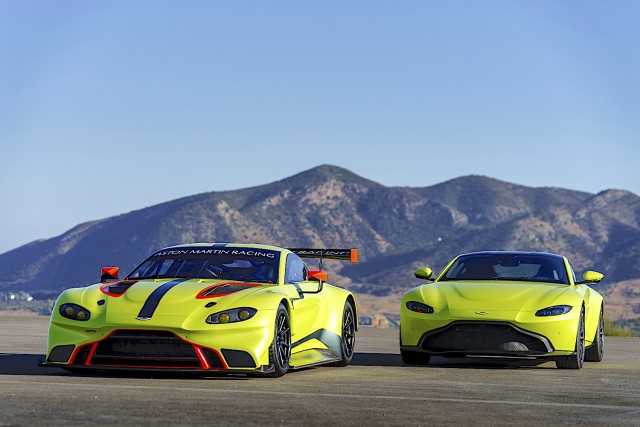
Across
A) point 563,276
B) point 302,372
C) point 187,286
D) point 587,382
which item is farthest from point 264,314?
point 563,276

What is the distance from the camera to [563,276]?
16750 millimetres

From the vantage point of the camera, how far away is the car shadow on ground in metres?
16.1

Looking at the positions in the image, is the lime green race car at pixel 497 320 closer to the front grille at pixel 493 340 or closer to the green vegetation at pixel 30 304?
the front grille at pixel 493 340

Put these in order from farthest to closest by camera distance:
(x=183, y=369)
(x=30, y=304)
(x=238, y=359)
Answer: (x=30, y=304) → (x=238, y=359) → (x=183, y=369)

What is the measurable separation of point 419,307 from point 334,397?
4.84 meters

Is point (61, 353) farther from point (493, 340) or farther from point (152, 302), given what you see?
point (493, 340)

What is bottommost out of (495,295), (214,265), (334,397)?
(334,397)

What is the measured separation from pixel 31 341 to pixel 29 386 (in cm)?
923

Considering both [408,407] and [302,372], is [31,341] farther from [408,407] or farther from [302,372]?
[408,407]

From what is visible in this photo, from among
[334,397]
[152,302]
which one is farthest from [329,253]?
[334,397]

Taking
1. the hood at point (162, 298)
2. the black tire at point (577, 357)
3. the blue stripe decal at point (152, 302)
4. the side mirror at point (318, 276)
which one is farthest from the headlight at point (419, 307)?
the blue stripe decal at point (152, 302)

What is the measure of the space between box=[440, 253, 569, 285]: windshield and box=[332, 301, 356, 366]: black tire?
1.60 meters

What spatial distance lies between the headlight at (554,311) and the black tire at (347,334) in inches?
86.2

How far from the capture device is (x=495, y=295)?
614 inches
